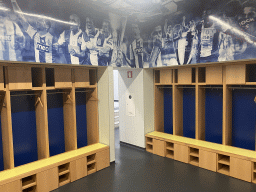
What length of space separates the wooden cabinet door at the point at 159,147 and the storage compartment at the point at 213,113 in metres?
0.98

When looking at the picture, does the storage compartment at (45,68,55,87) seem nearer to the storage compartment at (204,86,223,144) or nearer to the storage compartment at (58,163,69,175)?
the storage compartment at (58,163,69,175)

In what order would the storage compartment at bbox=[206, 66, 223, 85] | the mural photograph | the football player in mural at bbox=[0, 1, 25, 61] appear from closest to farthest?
1. the football player in mural at bbox=[0, 1, 25, 61]
2. the mural photograph
3. the storage compartment at bbox=[206, 66, 223, 85]

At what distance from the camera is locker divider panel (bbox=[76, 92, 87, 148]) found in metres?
4.26

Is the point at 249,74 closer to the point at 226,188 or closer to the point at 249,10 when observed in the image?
the point at 249,10

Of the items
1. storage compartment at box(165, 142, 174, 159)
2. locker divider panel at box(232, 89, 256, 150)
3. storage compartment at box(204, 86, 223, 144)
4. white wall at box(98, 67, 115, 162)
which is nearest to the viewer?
locker divider panel at box(232, 89, 256, 150)

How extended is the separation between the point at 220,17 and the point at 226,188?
9.14ft

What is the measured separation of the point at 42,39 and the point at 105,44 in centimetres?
126

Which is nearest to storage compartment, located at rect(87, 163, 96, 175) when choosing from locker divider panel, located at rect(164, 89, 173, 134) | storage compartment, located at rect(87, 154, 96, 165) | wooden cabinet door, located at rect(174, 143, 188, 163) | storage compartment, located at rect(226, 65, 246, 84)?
storage compartment, located at rect(87, 154, 96, 165)

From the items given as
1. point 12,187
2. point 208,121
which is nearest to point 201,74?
point 208,121

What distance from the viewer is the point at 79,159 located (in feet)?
11.9

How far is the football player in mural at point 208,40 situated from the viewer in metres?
3.50

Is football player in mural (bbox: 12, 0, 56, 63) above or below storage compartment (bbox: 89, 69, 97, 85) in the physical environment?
above

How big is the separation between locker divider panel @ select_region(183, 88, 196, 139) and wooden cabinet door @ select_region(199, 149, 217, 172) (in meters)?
0.84

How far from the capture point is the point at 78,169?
3.62m
